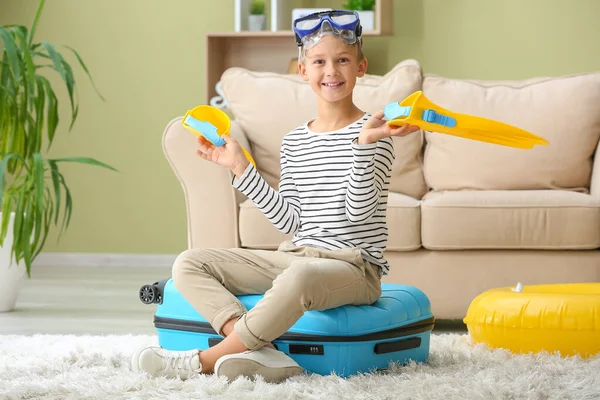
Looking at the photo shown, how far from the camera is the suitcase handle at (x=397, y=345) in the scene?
1794 millimetres

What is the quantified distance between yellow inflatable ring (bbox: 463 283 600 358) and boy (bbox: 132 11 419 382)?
360 millimetres

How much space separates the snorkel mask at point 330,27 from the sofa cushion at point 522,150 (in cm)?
116

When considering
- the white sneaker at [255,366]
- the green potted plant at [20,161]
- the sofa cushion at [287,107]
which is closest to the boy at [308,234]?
the white sneaker at [255,366]

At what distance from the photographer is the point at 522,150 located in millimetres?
2928

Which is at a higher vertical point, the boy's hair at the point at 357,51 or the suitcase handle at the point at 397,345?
the boy's hair at the point at 357,51

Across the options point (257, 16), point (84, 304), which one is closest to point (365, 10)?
point (257, 16)

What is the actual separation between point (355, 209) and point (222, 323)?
37cm

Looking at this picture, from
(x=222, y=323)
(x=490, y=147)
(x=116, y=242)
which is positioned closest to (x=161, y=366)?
(x=222, y=323)

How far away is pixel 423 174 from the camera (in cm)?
307

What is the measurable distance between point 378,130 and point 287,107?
1.35m

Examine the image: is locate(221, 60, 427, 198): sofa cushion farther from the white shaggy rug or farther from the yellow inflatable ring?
the white shaggy rug

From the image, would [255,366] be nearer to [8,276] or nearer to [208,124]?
[208,124]

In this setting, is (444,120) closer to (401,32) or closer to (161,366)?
(161,366)

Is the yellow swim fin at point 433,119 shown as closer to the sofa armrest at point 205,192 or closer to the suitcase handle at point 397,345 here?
the suitcase handle at point 397,345
